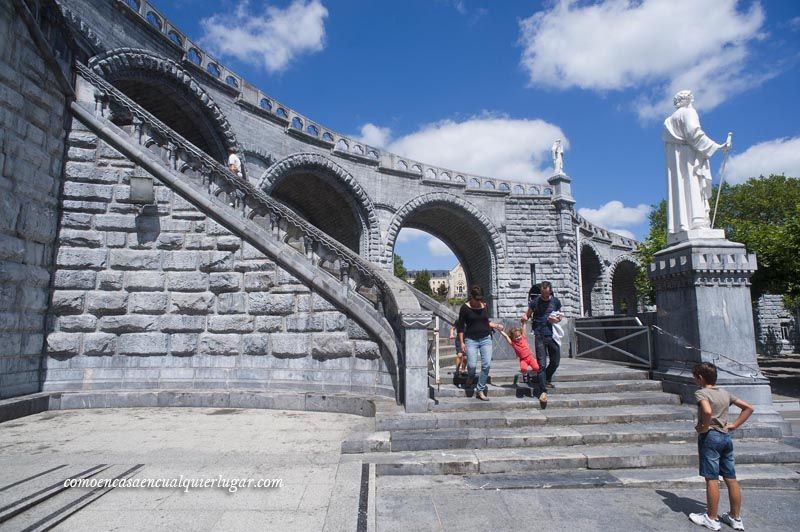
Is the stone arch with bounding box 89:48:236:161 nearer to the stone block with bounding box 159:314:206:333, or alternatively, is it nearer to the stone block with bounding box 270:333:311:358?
the stone block with bounding box 159:314:206:333

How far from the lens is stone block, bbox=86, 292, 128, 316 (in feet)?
26.9

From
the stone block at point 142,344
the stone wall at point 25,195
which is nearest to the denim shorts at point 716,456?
the stone block at point 142,344

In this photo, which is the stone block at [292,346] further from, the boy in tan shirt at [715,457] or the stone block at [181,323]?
the boy in tan shirt at [715,457]

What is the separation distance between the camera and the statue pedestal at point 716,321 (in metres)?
6.45

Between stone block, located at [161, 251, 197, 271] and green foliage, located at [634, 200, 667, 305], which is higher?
green foliage, located at [634, 200, 667, 305]

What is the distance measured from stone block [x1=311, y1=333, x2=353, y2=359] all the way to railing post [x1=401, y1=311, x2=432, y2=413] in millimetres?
1913

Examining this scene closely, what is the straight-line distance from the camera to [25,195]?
24.3 feet

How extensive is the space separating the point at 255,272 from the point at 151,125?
11.3 ft

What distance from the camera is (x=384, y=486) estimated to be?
4.55 m

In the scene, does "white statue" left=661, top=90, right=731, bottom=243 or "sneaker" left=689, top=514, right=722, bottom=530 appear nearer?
"sneaker" left=689, top=514, right=722, bottom=530

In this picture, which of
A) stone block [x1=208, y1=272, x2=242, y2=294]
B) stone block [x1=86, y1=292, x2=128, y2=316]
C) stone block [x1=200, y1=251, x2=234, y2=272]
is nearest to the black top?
stone block [x1=208, y1=272, x2=242, y2=294]

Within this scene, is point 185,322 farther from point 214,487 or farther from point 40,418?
point 214,487

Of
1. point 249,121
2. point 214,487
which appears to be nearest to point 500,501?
point 214,487

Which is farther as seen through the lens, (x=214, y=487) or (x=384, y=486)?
(x=384, y=486)
